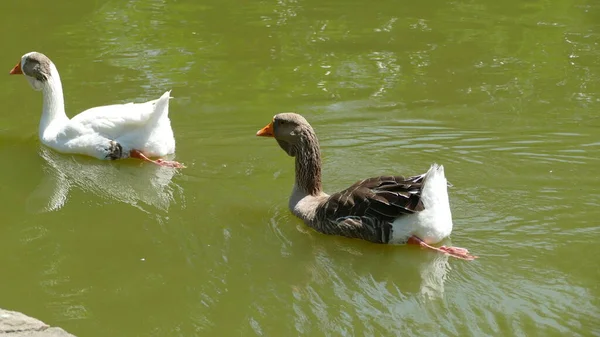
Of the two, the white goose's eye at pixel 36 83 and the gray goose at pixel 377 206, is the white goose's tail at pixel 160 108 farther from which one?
the white goose's eye at pixel 36 83

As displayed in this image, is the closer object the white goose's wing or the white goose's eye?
the white goose's wing

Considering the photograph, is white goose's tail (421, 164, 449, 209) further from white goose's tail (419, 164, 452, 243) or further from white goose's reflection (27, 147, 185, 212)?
white goose's reflection (27, 147, 185, 212)

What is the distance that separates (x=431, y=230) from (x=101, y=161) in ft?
14.9

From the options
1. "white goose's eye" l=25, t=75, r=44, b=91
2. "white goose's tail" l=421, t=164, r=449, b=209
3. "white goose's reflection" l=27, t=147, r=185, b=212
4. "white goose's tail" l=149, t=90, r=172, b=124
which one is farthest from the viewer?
"white goose's eye" l=25, t=75, r=44, b=91

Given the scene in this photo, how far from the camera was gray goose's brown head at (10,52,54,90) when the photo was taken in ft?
37.2

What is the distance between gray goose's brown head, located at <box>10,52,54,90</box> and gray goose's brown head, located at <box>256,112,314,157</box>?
144 inches

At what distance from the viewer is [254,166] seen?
1012 centimetres

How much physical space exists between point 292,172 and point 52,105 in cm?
337

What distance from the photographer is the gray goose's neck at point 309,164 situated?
352 inches

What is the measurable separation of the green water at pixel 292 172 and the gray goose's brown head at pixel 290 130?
2.26 ft

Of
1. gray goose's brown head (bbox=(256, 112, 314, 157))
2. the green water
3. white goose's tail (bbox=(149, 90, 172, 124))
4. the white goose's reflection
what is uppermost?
gray goose's brown head (bbox=(256, 112, 314, 157))

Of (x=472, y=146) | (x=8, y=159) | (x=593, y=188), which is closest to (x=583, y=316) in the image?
(x=593, y=188)

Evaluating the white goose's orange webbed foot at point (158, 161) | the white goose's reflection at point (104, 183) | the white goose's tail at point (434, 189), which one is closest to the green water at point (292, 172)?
the white goose's reflection at point (104, 183)

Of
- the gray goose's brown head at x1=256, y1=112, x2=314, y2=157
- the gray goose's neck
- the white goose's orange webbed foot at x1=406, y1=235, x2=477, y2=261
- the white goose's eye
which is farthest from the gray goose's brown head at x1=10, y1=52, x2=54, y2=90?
the white goose's orange webbed foot at x1=406, y1=235, x2=477, y2=261
